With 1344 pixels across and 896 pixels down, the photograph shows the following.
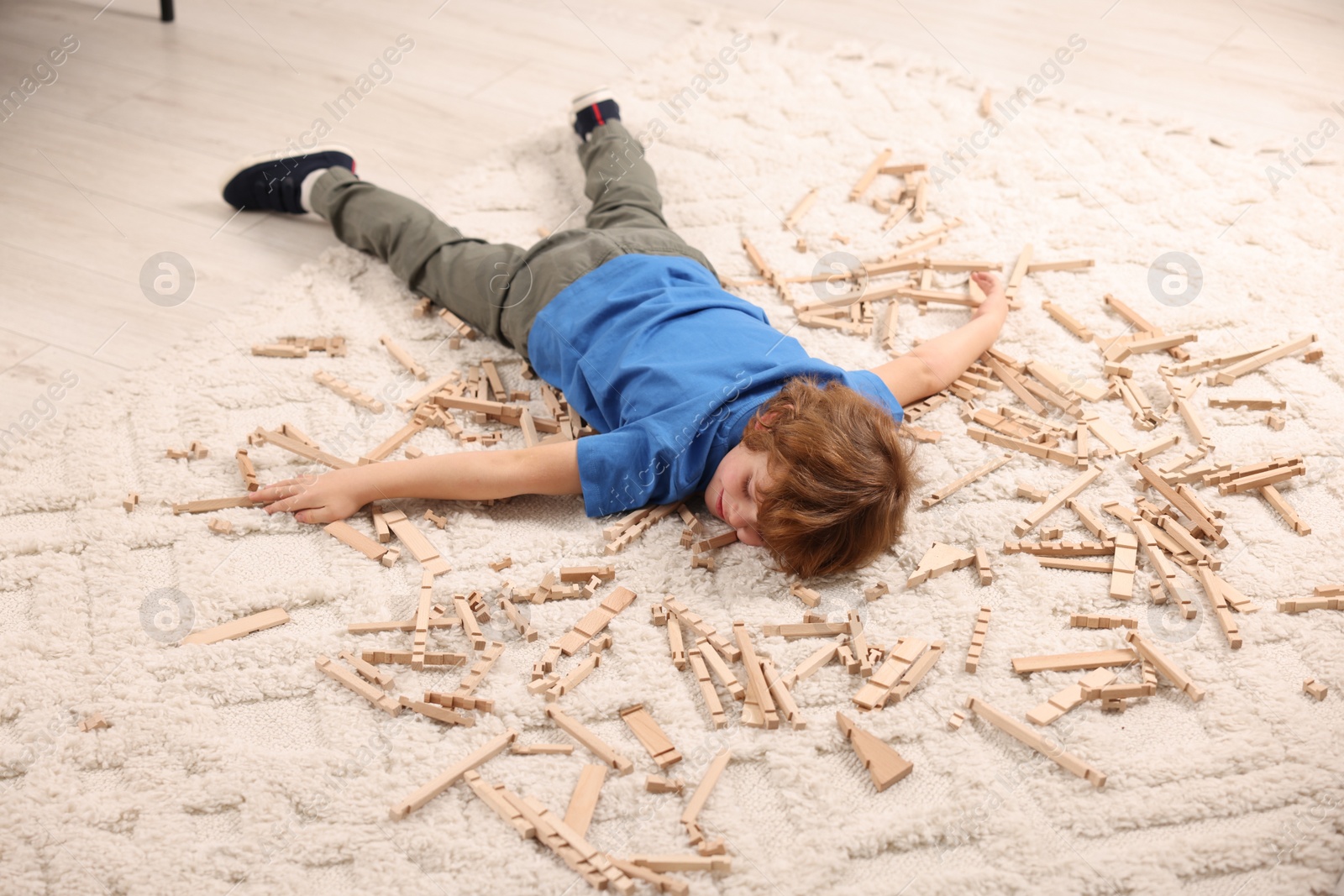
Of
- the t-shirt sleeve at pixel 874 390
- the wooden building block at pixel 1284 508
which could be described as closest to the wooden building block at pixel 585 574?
the t-shirt sleeve at pixel 874 390

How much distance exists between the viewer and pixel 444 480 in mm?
1683

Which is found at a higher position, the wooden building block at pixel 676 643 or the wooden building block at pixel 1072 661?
the wooden building block at pixel 1072 661

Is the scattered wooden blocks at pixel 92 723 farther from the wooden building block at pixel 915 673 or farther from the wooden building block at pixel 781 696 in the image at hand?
the wooden building block at pixel 915 673

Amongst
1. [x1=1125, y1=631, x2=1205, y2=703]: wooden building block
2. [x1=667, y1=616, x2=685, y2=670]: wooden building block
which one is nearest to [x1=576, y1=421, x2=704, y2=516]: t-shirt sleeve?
[x1=667, y1=616, x2=685, y2=670]: wooden building block

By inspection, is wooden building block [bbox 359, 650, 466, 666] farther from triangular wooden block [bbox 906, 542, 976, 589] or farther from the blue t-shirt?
triangular wooden block [bbox 906, 542, 976, 589]

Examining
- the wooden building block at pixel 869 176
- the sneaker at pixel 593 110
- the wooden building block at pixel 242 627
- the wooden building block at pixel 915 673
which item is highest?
the sneaker at pixel 593 110

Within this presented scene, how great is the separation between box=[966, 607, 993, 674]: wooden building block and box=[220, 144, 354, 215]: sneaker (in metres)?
1.73

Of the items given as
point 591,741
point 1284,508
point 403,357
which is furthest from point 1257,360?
point 403,357

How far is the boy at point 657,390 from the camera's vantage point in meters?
1.54

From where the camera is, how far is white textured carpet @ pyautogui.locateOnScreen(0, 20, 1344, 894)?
4.12 feet

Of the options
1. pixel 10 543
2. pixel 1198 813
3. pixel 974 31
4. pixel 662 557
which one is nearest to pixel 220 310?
pixel 10 543

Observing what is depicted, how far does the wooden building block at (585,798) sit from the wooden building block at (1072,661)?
1.97 feet

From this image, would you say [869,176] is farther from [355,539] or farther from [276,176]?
[355,539]

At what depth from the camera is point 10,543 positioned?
162 cm
